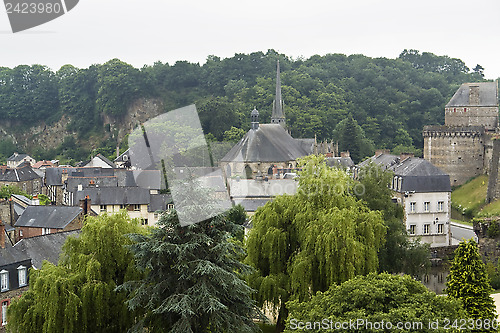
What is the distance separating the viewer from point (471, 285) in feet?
46.3

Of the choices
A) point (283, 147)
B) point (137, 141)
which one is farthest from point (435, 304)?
point (137, 141)

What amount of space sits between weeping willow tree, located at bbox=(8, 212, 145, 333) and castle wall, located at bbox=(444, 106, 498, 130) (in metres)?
34.3

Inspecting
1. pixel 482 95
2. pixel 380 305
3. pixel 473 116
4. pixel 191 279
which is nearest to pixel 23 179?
pixel 473 116

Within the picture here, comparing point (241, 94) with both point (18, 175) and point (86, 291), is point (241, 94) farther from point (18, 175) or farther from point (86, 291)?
point (86, 291)

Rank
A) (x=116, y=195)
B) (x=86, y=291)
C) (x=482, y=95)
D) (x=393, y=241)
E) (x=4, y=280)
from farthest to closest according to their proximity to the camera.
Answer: (x=482, y=95), (x=116, y=195), (x=393, y=241), (x=4, y=280), (x=86, y=291)

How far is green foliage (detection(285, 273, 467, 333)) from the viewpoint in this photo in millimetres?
10836

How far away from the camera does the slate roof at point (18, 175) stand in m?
Answer: 51.0

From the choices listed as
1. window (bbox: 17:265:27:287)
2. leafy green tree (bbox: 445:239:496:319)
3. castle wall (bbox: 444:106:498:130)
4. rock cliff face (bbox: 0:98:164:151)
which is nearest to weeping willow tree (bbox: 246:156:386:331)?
leafy green tree (bbox: 445:239:496:319)

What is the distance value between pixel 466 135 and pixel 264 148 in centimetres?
1494

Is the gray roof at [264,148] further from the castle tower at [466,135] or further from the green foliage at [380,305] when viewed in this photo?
the green foliage at [380,305]

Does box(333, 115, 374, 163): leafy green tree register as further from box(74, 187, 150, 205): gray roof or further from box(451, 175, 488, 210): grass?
box(74, 187, 150, 205): gray roof

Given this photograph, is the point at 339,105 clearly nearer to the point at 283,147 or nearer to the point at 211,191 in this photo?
the point at 283,147

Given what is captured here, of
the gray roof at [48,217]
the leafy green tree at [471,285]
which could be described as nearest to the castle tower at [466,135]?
the gray roof at [48,217]

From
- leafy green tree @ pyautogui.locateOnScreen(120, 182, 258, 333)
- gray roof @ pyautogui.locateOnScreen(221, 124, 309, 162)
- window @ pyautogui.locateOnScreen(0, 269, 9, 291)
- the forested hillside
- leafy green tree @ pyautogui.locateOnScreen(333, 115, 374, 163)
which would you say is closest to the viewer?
leafy green tree @ pyautogui.locateOnScreen(120, 182, 258, 333)
